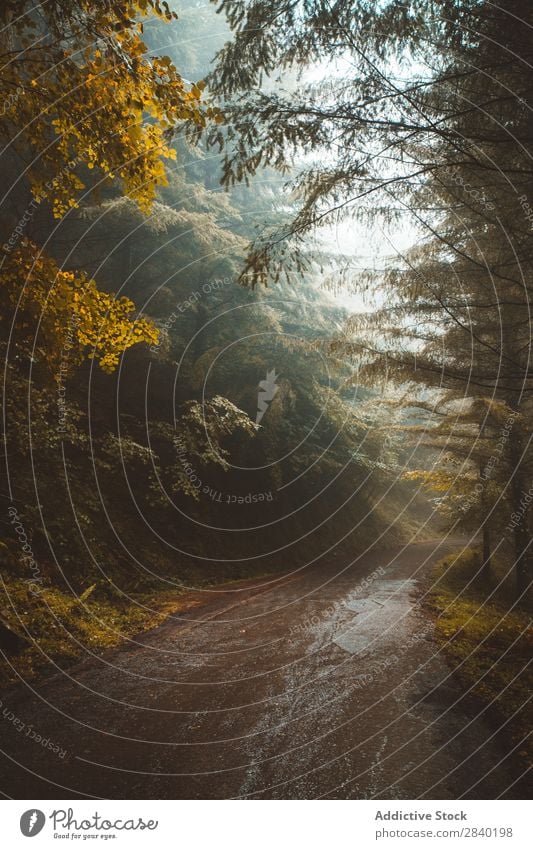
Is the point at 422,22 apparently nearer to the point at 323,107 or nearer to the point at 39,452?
the point at 323,107

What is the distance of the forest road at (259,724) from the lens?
106 inches

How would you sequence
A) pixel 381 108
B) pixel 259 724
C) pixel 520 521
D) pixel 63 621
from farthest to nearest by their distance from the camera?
pixel 520 521, pixel 63 621, pixel 381 108, pixel 259 724

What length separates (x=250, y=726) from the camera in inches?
134

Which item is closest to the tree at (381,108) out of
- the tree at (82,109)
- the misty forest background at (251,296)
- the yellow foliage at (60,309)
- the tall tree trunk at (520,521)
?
the misty forest background at (251,296)

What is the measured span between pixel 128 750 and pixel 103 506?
703 cm

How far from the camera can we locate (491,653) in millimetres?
5035

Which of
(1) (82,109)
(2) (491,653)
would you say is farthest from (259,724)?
(1) (82,109)

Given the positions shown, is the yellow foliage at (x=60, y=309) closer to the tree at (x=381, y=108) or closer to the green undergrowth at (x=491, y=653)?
the tree at (x=381, y=108)

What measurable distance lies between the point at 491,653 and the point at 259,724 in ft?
10.8

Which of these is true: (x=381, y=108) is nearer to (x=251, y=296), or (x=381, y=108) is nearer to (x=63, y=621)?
(x=63, y=621)

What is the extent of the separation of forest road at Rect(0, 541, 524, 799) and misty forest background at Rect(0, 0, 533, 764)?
626mm

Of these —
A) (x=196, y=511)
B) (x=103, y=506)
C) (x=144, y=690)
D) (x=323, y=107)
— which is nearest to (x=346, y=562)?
(x=196, y=511)

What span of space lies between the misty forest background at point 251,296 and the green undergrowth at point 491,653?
1.8 inches

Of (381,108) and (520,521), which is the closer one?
(381,108)
